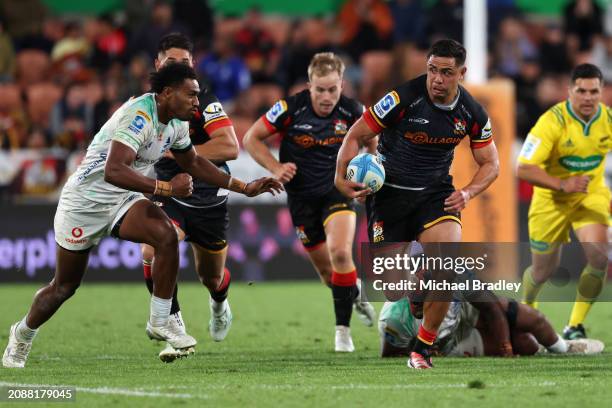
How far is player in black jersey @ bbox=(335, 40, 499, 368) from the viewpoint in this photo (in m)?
8.48

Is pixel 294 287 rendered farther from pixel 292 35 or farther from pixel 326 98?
pixel 326 98

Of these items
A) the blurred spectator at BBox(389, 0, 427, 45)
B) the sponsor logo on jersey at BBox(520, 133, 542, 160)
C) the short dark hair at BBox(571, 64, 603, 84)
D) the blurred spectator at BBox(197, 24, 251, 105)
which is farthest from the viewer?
the blurred spectator at BBox(389, 0, 427, 45)

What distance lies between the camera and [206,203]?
1013 cm

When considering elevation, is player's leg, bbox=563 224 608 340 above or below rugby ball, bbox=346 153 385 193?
below

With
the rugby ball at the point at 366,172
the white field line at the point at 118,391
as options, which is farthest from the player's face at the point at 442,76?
the white field line at the point at 118,391

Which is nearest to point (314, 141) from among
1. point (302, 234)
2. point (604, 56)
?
point (302, 234)

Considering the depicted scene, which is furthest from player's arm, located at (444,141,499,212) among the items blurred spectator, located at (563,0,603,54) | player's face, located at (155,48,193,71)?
blurred spectator, located at (563,0,603,54)

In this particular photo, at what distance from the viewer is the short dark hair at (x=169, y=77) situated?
806cm

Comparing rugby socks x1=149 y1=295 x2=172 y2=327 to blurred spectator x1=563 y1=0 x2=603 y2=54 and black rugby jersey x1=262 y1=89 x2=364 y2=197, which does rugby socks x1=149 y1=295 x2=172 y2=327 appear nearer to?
black rugby jersey x1=262 y1=89 x2=364 y2=197

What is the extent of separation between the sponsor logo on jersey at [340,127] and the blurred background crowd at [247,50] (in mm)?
7088

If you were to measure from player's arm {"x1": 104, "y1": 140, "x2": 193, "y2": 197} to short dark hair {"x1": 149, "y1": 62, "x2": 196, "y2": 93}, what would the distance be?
54 centimetres

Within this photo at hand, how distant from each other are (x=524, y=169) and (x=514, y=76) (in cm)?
970

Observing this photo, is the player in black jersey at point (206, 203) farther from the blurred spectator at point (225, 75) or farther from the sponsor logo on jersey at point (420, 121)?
the blurred spectator at point (225, 75)

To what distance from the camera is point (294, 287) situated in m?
16.8
